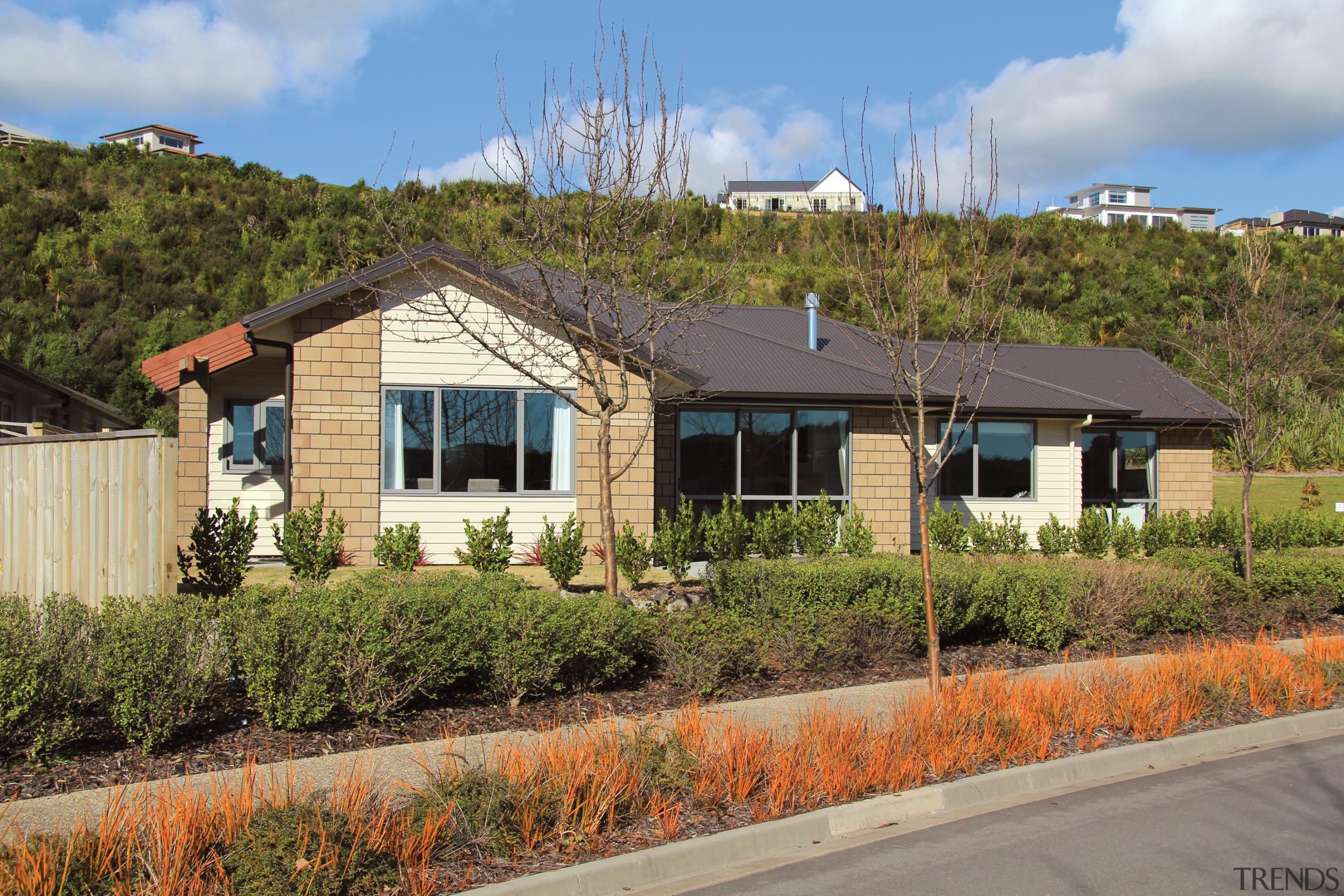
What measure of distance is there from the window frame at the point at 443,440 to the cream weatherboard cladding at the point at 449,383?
0.09ft

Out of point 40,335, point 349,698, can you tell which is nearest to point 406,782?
point 349,698

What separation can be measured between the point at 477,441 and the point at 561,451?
1212 mm

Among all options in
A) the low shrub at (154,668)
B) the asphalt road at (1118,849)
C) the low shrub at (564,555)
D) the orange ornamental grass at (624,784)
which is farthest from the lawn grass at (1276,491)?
the low shrub at (154,668)

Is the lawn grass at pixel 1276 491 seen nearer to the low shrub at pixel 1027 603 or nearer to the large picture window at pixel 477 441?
the low shrub at pixel 1027 603

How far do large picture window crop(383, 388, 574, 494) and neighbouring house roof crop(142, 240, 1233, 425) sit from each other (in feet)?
5.49

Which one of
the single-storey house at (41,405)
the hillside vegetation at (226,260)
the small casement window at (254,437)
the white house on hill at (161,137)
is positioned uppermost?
the white house on hill at (161,137)

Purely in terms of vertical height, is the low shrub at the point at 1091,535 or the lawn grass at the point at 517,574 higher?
the low shrub at the point at 1091,535

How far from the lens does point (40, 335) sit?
3844 cm

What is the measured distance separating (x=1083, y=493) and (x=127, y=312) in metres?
38.6

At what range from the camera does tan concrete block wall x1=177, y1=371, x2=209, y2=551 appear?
15.3m

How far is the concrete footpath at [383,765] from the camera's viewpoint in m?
5.16

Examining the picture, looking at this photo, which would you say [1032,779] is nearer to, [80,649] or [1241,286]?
[80,649]

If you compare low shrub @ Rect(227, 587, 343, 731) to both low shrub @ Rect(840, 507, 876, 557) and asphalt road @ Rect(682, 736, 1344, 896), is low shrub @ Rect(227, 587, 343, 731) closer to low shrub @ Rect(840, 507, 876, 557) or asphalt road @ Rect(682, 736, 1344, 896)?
asphalt road @ Rect(682, 736, 1344, 896)

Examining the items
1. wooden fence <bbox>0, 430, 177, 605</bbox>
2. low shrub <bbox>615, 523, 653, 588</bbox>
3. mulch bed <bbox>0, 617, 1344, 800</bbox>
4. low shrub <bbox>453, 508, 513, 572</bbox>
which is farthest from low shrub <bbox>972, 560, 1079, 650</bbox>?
wooden fence <bbox>0, 430, 177, 605</bbox>
